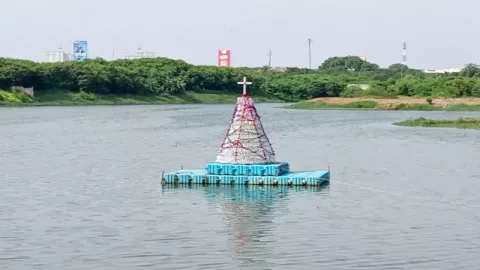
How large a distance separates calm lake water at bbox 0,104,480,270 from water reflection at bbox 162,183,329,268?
49 mm

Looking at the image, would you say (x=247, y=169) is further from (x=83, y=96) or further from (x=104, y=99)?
(x=104, y=99)

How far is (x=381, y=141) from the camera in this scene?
55469 mm

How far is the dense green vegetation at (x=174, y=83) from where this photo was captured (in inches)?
4382

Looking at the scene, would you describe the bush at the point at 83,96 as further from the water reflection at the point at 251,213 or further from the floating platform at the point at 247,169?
the floating platform at the point at 247,169

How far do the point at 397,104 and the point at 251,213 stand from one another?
79372 millimetres

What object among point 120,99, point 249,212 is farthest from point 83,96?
point 249,212

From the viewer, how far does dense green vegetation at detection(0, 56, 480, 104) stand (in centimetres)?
11131

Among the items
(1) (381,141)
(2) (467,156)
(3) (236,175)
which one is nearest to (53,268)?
(3) (236,175)

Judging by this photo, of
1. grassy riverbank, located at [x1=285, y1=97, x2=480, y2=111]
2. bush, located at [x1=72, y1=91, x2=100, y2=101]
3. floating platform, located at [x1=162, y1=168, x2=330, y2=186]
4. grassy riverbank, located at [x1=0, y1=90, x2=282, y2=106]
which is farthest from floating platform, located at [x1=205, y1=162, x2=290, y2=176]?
bush, located at [x1=72, y1=91, x2=100, y2=101]

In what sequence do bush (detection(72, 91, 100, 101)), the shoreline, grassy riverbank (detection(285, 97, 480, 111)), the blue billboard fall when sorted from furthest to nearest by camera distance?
1. the blue billboard
2. bush (detection(72, 91, 100, 101))
3. the shoreline
4. grassy riverbank (detection(285, 97, 480, 111))

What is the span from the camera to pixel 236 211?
1109 inches

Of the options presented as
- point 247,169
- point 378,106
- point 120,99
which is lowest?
point 378,106

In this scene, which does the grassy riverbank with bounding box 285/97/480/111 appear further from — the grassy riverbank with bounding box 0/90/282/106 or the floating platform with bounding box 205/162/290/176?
the floating platform with bounding box 205/162/290/176

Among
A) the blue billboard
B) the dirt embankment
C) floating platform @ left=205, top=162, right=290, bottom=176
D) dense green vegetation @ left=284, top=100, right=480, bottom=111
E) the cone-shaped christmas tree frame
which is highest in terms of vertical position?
the blue billboard
